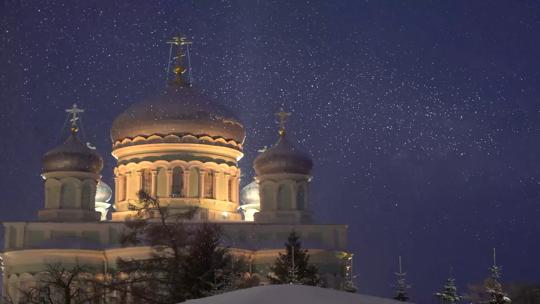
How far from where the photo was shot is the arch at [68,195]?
109 feet

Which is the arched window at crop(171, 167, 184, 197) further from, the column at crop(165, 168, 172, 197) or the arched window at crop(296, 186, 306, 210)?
the arched window at crop(296, 186, 306, 210)

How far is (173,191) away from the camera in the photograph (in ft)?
113

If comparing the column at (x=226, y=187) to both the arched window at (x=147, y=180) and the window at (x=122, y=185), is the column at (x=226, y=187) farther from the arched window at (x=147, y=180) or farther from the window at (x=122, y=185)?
the window at (x=122, y=185)

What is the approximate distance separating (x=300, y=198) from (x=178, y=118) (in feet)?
18.1

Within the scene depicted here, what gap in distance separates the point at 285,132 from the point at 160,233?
43.6 feet

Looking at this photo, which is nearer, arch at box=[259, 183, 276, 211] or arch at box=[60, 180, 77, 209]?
arch at box=[60, 180, 77, 209]

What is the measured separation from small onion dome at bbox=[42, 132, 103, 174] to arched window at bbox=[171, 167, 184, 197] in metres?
2.77

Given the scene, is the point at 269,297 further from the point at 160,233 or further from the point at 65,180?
the point at 65,180

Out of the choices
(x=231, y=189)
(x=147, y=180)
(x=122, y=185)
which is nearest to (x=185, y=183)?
(x=147, y=180)

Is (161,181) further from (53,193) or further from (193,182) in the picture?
(53,193)

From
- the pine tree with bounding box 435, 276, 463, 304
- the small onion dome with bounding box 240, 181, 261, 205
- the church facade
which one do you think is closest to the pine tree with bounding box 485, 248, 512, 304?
the pine tree with bounding box 435, 276, 463, 304

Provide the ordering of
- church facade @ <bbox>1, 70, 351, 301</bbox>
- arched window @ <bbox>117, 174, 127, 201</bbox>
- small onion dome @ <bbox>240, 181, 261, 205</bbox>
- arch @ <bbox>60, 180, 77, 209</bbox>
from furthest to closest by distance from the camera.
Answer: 1. small onion dome @ <bbox>240, 181, 261, 205</bbox>
2. arched window @ <bbox>117, 174, 127, 201</bbox>
3. arch @ <bbox>60, 180, 77, 209</bbox>
4. church facade @ <bbox>1, 70, 351, 301</bbox>

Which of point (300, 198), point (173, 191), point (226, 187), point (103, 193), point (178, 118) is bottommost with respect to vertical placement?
point (300, 198)

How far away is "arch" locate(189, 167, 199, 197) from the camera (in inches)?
1350
